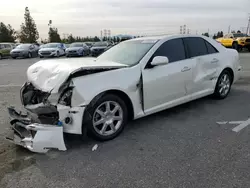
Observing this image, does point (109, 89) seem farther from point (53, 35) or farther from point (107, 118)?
point (53, 35)

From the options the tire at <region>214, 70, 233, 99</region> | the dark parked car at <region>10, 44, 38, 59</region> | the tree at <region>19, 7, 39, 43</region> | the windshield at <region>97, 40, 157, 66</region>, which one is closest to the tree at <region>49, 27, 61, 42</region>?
the tree at <region>19, 7, 39, 43</region>

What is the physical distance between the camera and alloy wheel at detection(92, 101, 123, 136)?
3518mm

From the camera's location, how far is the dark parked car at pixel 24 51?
→ 22.7 metres

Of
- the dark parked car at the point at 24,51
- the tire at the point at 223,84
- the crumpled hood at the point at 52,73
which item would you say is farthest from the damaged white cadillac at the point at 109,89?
the dark parked car at the point at 24,51

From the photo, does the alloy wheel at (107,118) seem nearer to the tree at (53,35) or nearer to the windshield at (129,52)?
the windshield at (129,52)

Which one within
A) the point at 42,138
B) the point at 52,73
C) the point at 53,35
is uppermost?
the point at 53,35

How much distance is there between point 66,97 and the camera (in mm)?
3225

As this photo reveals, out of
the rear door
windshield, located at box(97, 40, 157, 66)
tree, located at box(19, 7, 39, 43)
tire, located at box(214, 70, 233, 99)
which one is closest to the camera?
windshield, located at box(97, 40, 157, 66)

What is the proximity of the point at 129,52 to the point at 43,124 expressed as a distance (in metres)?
2.07

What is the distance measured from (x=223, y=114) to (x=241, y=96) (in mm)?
1659

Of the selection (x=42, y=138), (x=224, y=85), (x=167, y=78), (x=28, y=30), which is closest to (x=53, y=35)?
(x=28, y=30)

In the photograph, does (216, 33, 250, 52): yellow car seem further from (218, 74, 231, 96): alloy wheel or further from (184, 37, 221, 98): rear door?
(184, 37, 221, 98): rear door

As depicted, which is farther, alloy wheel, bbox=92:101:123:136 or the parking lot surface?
alloy wheel, bbox=92:101:123:136

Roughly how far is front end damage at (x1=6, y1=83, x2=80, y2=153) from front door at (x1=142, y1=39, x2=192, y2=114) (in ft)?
4.44
